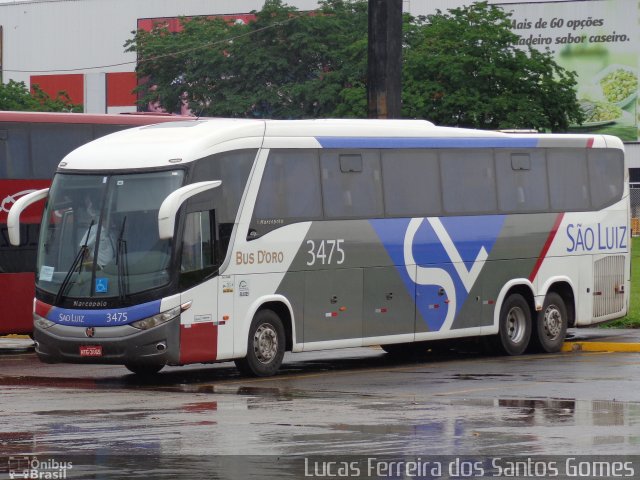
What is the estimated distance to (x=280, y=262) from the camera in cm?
1994

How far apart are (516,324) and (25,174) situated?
320 inches

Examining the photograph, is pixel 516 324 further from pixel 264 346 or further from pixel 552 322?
pixel 264 346

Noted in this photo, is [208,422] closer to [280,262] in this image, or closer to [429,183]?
[280,262]

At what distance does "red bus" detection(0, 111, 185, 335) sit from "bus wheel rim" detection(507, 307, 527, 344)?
7567mm

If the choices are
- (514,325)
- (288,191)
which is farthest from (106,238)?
(514,325)

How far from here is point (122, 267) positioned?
18.7 m

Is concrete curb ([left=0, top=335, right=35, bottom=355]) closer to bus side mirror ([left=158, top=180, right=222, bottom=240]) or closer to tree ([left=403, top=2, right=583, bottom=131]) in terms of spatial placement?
bus side mirror ([left=158, top=180, right=222, bottom=240])

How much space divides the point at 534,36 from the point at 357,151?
221 ft

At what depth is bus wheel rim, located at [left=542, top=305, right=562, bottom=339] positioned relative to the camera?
942 inches

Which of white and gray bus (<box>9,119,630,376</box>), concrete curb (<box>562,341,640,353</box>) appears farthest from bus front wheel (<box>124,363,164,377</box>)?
concrete curb (<box>562,341,640,353</box>)

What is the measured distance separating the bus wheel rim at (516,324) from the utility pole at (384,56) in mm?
5866

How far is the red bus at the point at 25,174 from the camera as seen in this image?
80.5ft

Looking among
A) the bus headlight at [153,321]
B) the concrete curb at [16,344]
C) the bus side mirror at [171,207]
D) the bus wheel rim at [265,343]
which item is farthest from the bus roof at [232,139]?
the concrete curb at [16,344]

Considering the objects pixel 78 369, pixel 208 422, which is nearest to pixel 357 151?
pixel 78 369
